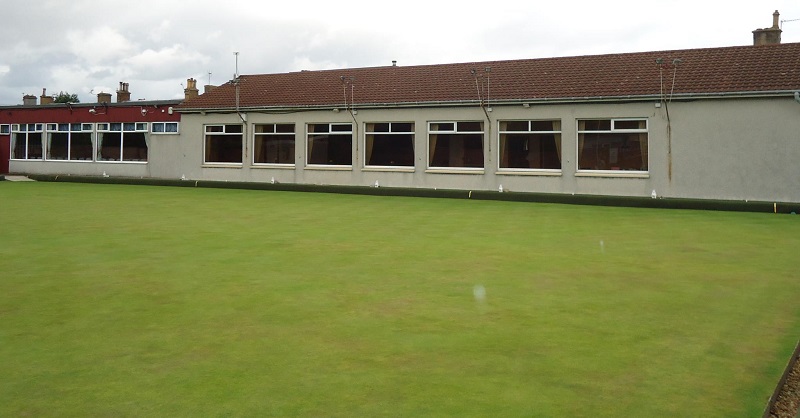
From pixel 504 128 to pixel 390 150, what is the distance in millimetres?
4263

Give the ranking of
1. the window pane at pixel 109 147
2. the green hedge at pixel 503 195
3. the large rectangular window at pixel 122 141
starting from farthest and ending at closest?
the window pane at pixel 109 147 → the large rectangular window at pixel 122 141 → the green hedge at pixel 503 195

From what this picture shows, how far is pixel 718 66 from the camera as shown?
2311 cm

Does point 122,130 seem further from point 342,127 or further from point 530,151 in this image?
point 530,151

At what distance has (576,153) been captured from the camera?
23.9 meters

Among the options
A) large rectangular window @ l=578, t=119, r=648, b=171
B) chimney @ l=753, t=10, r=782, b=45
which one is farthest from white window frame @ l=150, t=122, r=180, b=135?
chimney @ l=753, t=10, r=782, b=45

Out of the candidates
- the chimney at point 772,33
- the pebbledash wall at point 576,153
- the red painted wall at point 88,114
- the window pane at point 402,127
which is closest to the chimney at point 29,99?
the red painted wall at point 88,114

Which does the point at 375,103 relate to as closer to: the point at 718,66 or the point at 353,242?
the point at 718,66

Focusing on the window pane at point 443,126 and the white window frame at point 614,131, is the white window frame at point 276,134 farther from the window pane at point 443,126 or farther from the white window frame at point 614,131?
the white window frame at point 614,131

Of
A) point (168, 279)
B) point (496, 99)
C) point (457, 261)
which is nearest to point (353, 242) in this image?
point (457, 261)

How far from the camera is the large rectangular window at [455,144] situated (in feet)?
84.3

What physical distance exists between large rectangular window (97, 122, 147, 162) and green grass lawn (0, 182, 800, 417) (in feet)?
67.9

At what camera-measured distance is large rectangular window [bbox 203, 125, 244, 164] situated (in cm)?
3053

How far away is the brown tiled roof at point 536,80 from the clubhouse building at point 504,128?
0.07m

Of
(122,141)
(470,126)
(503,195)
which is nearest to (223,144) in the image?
(122,141)
